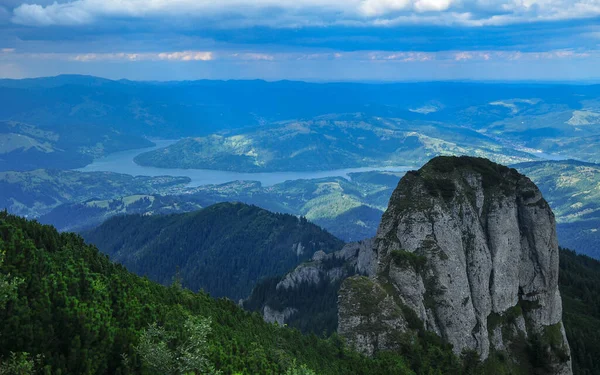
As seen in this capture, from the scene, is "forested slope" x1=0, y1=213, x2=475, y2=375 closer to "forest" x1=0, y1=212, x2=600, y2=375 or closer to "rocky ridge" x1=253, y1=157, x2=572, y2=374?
"forest" x1=0, y1=212, x2=600, y2=375

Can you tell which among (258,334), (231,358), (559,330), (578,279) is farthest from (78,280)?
(578,279)

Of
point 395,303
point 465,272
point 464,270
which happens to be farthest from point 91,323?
point 465,272

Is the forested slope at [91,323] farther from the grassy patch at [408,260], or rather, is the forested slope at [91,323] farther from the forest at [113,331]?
the grassy patch at [408,260]

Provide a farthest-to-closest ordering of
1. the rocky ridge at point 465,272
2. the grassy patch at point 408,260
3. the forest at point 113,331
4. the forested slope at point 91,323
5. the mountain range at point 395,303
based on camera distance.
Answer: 1. the grassy patch at point 408,260
2. the rocky ridge at point 465,272
3. the mountain range at point 395,303
4. the forest at point 113,331
5. the forested slope at point 91,323

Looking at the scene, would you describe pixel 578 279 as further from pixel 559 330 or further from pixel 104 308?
pixel 104 308

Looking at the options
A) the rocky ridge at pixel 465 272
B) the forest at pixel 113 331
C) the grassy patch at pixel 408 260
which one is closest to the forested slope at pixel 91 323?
the forest at pixel 113 331

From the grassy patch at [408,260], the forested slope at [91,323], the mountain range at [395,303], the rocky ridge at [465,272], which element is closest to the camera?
the forested slope at [91,323]

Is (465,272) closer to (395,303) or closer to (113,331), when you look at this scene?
(395,303)

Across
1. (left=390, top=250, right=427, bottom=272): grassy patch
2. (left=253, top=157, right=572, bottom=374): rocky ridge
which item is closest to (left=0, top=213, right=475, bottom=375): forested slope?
(left=253, top=157, right=572, bottom=374): rocky ridge

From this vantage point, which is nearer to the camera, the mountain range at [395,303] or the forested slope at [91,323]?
the forested slope at [91,323]
